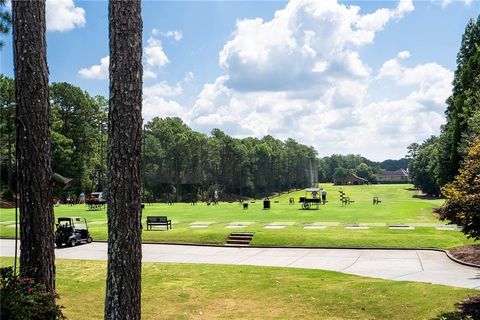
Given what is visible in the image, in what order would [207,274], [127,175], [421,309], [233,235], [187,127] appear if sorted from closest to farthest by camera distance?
[127,175] < [421,309] < [207,274] < [233,235] < [187,127]

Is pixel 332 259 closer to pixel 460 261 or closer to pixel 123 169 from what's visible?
pixel 460 261

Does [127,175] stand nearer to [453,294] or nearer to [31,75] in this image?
[31,75]

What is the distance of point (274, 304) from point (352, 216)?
82.4 ft

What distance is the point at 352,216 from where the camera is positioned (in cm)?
3678

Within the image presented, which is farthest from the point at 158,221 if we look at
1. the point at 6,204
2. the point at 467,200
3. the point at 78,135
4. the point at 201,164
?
the point at 201,164

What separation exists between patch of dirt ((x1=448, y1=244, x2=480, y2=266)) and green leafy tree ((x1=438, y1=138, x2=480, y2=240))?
555 cm

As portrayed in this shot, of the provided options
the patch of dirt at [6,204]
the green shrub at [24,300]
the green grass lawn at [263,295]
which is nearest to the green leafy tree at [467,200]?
the green grass lawn at [263,295]

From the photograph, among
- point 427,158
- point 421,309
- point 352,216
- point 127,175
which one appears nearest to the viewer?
point 127,175

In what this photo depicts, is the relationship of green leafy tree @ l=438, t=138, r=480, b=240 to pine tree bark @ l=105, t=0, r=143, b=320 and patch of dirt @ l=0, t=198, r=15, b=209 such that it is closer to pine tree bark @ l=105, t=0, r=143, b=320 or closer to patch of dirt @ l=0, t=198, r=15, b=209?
pine tree bark @ l=105, t=0, r=143, b=320

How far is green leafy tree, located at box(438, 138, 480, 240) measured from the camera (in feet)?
40.6

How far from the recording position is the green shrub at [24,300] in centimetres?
629

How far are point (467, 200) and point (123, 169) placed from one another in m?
10.2

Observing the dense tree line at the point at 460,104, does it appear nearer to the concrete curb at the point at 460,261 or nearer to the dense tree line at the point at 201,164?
the concrete curb at the point at 460,261

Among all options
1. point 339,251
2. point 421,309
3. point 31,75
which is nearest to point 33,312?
point 31,75
